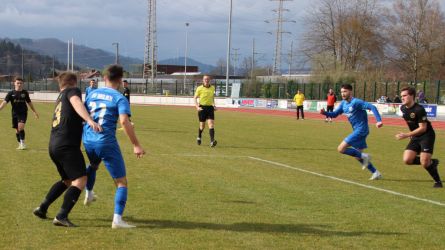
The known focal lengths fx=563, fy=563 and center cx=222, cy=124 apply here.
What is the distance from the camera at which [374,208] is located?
7.84 meters

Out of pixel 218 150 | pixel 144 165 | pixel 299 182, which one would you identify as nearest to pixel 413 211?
pixel 299 182

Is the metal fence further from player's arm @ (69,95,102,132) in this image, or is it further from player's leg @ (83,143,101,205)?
player's arm @ (69,95,102,132)

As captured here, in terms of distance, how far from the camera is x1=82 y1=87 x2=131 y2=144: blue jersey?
20.6 feet

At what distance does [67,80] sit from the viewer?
21.4ft

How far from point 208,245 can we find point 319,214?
210cm

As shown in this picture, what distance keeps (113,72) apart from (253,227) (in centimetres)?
240

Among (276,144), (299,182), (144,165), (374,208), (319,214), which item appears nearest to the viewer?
(319,214)

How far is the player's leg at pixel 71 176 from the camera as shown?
6.26m

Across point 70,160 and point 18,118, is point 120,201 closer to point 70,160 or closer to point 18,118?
point 70,160

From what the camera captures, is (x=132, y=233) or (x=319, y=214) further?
(x=319, y=214)

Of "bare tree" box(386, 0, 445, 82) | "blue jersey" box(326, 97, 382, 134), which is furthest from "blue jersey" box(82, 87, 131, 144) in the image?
"bare tree" box(386, 0, 445, 82)

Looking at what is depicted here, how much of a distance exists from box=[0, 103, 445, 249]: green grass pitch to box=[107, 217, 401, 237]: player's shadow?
12 mm

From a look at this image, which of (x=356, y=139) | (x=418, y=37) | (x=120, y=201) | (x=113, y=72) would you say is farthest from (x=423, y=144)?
(x=418, y=37)

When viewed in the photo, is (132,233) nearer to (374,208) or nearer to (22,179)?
(374,208)
